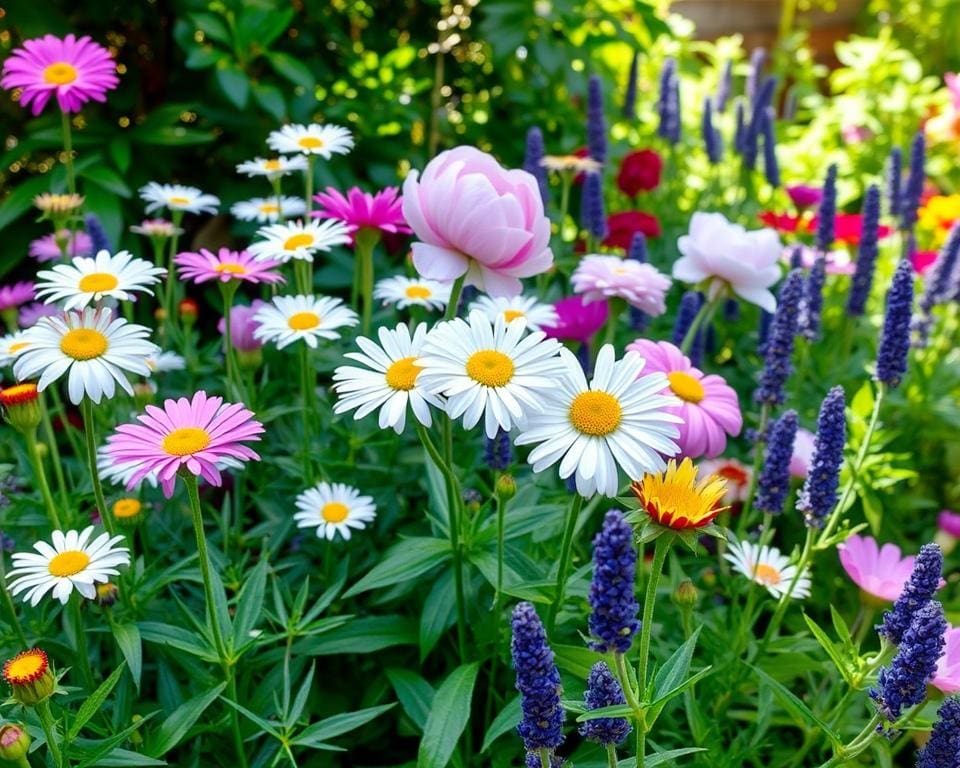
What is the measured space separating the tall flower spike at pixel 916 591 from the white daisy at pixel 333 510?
0.74 meters

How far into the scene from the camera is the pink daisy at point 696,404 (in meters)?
1.23

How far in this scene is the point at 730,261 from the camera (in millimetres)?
1584

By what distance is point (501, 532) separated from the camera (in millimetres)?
1191

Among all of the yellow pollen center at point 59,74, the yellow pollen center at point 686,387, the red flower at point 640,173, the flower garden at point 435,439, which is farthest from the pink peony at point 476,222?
the red flower at point 640,173

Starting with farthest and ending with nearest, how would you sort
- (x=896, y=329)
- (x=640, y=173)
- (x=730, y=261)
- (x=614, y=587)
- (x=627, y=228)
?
1. (x=640, y=173)
2. (x=627, y=228)
3. (x=730, y=261)
4. (x=896, y=329)
5. (x=614, y=587)

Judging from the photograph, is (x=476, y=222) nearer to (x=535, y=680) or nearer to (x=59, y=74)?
(x=535, y=680)

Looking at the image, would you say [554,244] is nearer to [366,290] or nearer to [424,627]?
[366,290]

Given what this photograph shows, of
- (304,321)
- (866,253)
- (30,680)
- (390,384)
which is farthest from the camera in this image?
(866,253)

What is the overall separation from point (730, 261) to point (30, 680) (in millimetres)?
1208

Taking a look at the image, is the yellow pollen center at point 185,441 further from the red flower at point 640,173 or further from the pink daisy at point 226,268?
the red flower at point 640,173

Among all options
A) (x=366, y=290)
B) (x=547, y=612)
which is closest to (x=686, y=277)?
(x=366, y=290)

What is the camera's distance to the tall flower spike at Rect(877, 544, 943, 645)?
964mm

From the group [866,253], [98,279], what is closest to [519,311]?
[98,279]

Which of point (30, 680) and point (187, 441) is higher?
point (187, 441)
